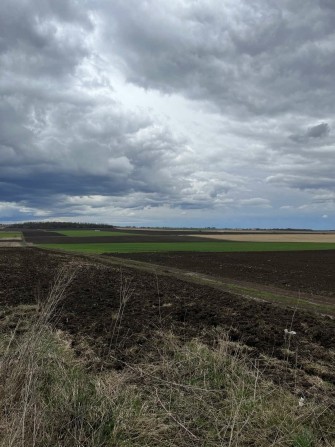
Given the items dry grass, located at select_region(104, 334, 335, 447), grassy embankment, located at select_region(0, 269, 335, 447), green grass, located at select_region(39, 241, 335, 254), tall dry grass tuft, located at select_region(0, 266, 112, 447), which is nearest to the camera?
tall dry grass tuft, located at select_region(0, 266, 112, 447)

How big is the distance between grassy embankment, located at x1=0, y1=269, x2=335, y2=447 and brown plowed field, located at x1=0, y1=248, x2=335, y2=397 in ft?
3.72

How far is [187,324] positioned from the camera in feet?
47.9

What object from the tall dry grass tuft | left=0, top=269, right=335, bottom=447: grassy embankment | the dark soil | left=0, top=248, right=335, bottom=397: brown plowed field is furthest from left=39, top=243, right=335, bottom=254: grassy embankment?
the tall dry grass tuft

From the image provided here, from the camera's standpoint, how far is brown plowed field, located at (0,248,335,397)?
10070 millimetres

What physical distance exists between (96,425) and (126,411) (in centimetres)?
49

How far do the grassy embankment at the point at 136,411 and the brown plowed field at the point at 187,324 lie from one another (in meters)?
1.13

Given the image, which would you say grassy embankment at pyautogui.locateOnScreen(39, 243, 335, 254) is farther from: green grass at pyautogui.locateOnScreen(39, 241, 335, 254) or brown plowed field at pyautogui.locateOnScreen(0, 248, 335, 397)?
brown plowed field at pyautogui.locateOnScreen(0, 248, 335, 397)

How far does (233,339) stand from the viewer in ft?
41.9

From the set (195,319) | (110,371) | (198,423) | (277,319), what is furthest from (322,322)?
(198,423)

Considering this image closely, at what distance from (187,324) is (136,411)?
8.66 metres

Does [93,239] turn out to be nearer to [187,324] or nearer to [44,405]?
[187,324]

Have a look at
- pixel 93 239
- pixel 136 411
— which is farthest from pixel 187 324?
pixel 93 239

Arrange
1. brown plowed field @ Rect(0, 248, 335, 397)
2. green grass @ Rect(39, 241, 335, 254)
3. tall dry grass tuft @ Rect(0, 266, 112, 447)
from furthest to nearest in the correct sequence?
green grass @ Rect(39, 241, 335, 254) → brown plowed field @ Rect(0, 248, 335, 397) → tall dry grass tuft @ Rect(0, 266, 112, 447)

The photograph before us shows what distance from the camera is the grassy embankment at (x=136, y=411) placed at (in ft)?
17.2
